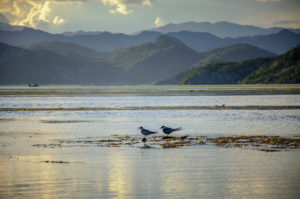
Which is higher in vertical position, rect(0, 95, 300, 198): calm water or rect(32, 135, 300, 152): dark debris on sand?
rect(32, 135, 300, 152): dark debris on sand

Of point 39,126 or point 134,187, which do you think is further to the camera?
point 39,126

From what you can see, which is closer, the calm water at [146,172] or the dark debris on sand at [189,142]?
the calm water at [146,172]

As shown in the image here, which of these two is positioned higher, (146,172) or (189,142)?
(189,142)

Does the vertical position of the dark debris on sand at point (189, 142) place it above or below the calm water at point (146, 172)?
above

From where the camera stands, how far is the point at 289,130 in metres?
31.7

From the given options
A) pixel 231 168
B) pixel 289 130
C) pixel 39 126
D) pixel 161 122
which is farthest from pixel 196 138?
pixel 39 126

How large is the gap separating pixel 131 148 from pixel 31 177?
834 cm

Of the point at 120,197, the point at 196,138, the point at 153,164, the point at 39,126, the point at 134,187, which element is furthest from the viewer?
the point at 39,126

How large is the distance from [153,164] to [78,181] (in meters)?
4.36

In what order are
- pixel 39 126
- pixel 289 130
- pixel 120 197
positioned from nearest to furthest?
pixel 120 197
pixel 289 130
pixel 39 126

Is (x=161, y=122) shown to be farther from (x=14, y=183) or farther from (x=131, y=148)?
(x=14, y=183)

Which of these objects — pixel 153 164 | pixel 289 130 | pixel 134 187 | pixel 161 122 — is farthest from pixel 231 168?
pixel 161 122

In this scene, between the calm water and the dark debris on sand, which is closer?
the calm water

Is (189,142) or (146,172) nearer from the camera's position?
(146,172)
